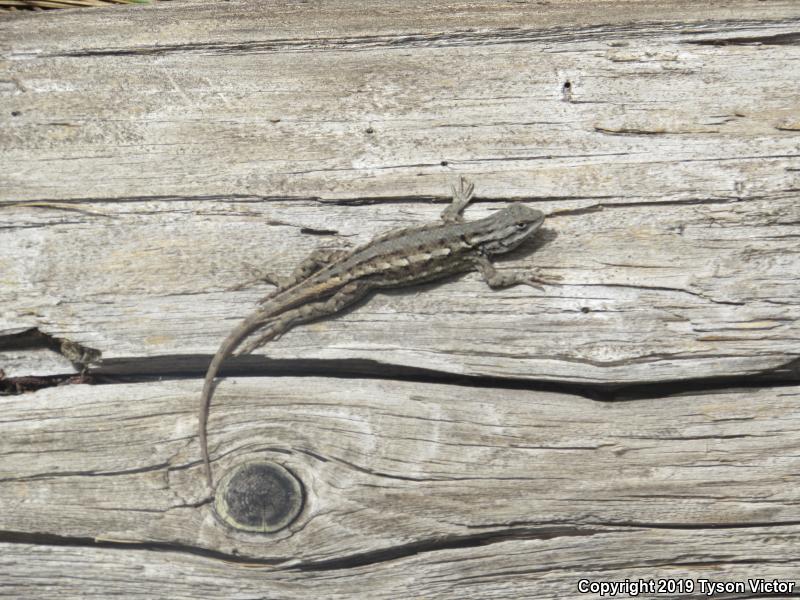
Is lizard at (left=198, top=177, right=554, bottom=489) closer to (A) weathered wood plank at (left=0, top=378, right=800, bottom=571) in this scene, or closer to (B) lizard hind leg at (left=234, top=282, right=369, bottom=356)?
(B) lizard hind leg at (left=234, top=282, right=369, bottom=356)

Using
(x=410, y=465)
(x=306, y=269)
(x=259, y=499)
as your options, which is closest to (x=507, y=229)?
(x=306, y=269)

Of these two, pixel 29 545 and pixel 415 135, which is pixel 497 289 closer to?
pixel 415 135

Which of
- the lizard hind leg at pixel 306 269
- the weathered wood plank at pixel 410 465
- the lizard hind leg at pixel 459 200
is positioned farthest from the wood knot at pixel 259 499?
the lizard hind leg at pixel 459 200

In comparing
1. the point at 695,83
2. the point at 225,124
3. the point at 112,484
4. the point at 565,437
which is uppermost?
the point at 695,83

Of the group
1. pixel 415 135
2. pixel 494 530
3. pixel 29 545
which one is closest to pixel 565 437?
pixel 494 530

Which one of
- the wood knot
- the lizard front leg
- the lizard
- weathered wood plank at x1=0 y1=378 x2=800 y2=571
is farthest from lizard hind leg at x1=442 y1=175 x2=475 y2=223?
the wood knot

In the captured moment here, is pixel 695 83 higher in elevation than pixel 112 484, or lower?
higher
